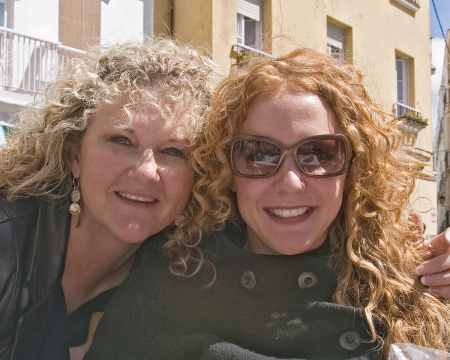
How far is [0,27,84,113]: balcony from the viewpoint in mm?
7668

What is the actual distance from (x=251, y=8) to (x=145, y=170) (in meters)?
8.21

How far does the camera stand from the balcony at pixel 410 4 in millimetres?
12561

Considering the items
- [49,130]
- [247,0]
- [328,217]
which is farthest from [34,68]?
[328,217]

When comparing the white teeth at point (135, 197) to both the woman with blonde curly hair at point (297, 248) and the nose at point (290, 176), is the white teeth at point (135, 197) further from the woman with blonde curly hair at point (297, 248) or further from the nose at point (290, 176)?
the nose at point (290, 176)

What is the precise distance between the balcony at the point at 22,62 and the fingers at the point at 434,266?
672cm

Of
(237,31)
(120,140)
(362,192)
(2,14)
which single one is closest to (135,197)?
(120,140)

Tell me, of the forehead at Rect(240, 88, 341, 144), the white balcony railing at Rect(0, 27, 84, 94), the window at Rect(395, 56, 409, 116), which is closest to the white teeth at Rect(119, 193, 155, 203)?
the forehead at Rect(240, 88, 341, 144)

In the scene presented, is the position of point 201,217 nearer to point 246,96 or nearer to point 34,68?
point 246,96

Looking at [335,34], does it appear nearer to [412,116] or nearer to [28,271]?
[412,116]

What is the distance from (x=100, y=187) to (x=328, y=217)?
3.38ft

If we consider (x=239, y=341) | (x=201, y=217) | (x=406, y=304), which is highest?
(x=201, y=217)

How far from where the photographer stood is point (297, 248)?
1936mm

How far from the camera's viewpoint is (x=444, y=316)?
1.91 meters

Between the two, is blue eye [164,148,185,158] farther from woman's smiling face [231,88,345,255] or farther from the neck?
the neck
